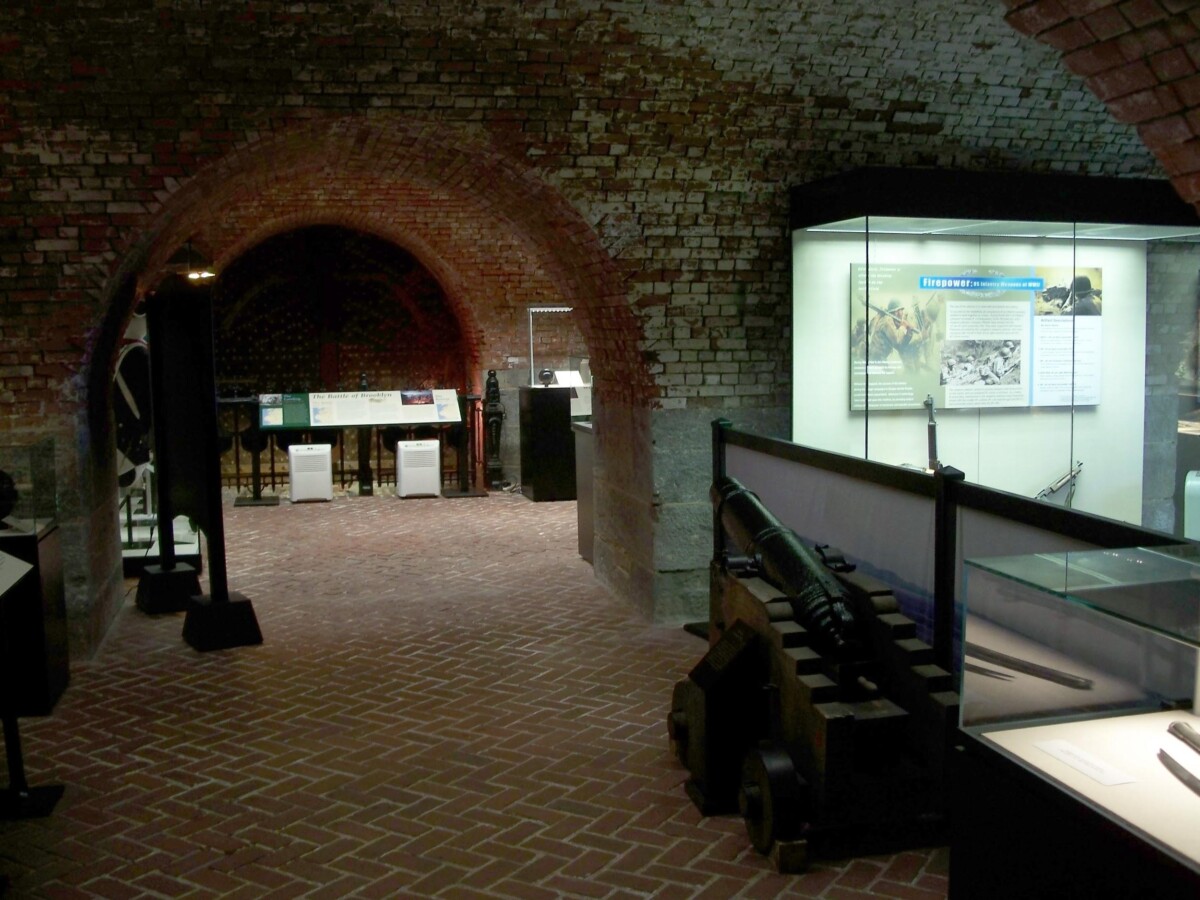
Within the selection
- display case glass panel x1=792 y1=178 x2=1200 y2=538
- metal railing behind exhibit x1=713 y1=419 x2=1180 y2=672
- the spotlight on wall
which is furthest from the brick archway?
metal railing behind exhibit x1=713 y1=419 x2=1180 y2=672

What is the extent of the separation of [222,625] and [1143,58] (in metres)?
6.08

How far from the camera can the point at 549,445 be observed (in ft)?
42.9

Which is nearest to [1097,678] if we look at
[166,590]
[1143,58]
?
[1143,58]

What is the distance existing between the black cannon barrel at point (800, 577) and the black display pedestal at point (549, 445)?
834 centimetres

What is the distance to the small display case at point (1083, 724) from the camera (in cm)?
226

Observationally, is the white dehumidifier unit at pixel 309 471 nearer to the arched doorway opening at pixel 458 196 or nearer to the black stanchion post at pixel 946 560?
the arched doorway opening at pixel 458 196

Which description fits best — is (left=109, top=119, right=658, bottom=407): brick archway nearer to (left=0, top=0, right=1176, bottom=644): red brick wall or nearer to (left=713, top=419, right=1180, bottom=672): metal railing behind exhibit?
(left=0, top=0, right=1176, bottom=644): red brick wall

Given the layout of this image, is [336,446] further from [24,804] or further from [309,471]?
[24,804]

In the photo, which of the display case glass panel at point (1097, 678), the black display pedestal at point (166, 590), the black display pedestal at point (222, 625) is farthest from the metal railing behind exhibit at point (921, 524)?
the black display pedestal at point (166, 590)

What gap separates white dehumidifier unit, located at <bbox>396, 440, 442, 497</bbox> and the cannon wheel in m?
9.74

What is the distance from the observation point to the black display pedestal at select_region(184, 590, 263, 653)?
Answer: 7.02 metres

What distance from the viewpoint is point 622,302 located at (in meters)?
7.49

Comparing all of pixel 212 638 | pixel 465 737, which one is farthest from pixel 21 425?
pixel 465 737

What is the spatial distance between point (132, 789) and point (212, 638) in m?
2.23
